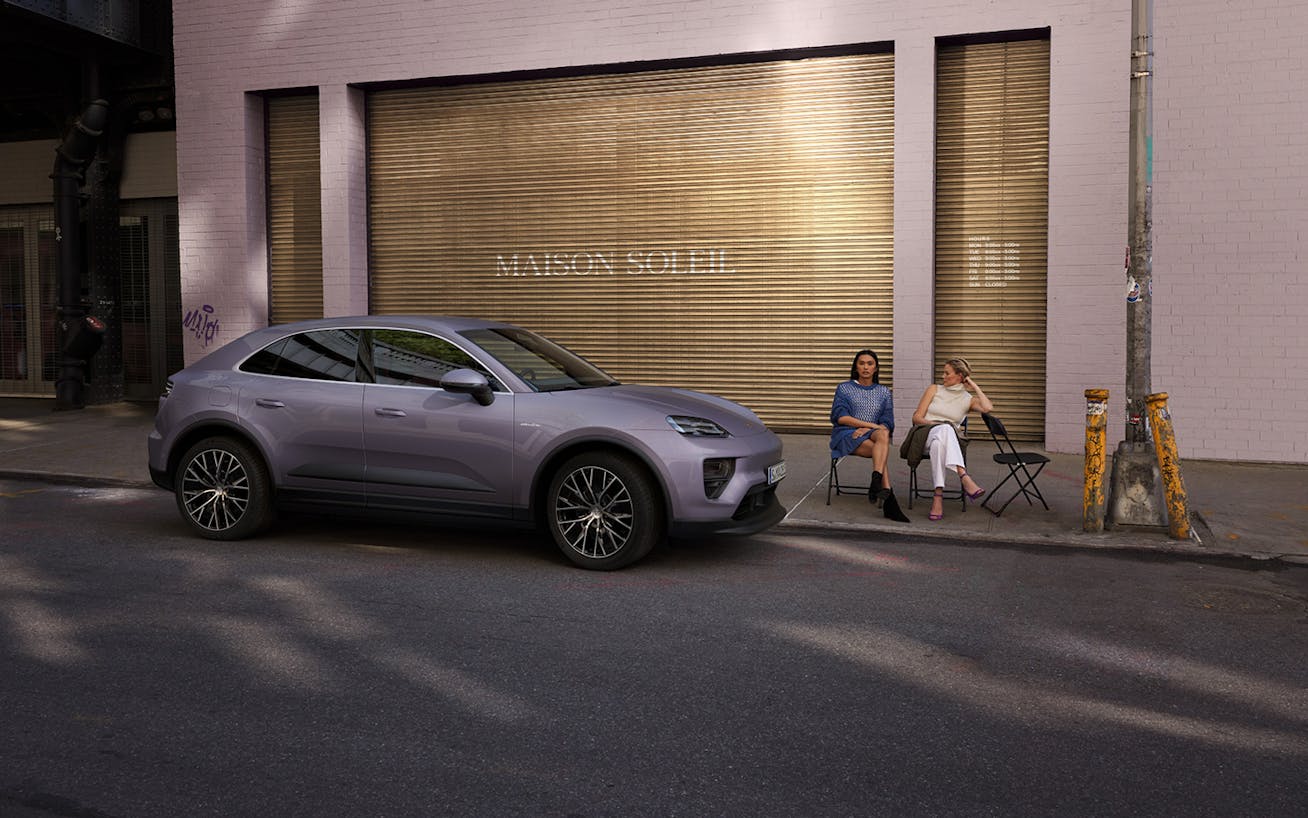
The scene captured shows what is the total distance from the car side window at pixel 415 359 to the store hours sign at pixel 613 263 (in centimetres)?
673

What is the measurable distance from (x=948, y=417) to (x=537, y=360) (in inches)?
130

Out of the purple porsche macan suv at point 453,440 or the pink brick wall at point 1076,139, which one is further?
the pink brick wall at point 1076,139

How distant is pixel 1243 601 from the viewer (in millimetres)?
6453

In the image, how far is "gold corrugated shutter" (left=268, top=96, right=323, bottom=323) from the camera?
15.9 m

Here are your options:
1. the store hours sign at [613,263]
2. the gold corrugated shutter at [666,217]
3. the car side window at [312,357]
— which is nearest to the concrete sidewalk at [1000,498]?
the gold corrugated shutter at [666,217]

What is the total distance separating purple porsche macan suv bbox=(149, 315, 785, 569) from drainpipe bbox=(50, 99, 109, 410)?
9.75 m

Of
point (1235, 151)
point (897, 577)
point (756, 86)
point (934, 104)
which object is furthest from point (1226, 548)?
point (756, 86)

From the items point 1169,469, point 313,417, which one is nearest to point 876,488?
point 1169,469

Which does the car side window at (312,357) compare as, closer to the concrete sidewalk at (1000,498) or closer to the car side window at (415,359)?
the car side window at (415,359)

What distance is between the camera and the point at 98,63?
54.4 feet

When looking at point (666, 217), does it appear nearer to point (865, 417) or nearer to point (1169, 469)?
point (865, 417)

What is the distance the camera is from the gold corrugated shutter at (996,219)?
12.8 metres

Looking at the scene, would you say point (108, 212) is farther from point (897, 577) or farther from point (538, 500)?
point (897, 577)

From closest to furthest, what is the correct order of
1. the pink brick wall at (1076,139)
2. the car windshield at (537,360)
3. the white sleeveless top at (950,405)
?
the car windshield at (537,360), the white sleeveless top at (950,405), the pink brick wall at (1076,139)
